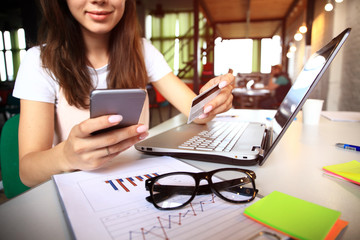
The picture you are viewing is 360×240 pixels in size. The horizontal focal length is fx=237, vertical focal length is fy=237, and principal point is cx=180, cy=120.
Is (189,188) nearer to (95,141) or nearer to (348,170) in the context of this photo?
(95,141)

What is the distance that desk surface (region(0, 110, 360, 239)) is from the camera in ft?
1.06

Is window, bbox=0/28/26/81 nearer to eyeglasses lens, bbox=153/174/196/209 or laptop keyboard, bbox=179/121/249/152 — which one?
laptop keyboard, bbox=179/121/249/152

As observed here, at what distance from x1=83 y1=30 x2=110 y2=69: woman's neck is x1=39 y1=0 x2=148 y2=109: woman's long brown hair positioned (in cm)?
2

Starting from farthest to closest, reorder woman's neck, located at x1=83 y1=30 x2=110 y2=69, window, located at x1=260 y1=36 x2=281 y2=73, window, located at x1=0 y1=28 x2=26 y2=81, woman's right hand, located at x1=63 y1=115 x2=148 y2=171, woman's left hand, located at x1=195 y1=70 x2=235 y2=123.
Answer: window, located at x1=260 y1=36 x2=281 y2=73, window, located at x1=0 y1=28 x2=26 y2=81, woman's neck, located at x1=83 y1=30 x2=110 y2=69, woman's left hand, located at x1=195 y1=70 x2=235 y2=123, woman's right hand, located at x1=63 y1=115 x2=148 y2=171

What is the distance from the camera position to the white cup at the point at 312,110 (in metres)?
1.01

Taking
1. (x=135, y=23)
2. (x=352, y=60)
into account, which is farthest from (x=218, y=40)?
(x=135, y=23)

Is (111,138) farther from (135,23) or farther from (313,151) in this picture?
(135,23)

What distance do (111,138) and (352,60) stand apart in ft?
8.71

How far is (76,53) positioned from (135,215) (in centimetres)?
69

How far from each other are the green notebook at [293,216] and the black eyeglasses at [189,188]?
0.03 m

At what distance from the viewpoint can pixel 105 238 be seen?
0.91 feet

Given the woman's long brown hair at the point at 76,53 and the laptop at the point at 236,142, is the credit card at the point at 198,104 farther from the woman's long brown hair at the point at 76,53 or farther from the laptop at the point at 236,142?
the woman's long brown hair at the point at 76,53

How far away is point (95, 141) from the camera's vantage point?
16.4 inches

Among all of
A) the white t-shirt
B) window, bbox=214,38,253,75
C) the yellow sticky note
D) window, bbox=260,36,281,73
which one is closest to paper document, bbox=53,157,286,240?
the yellow sticky note
